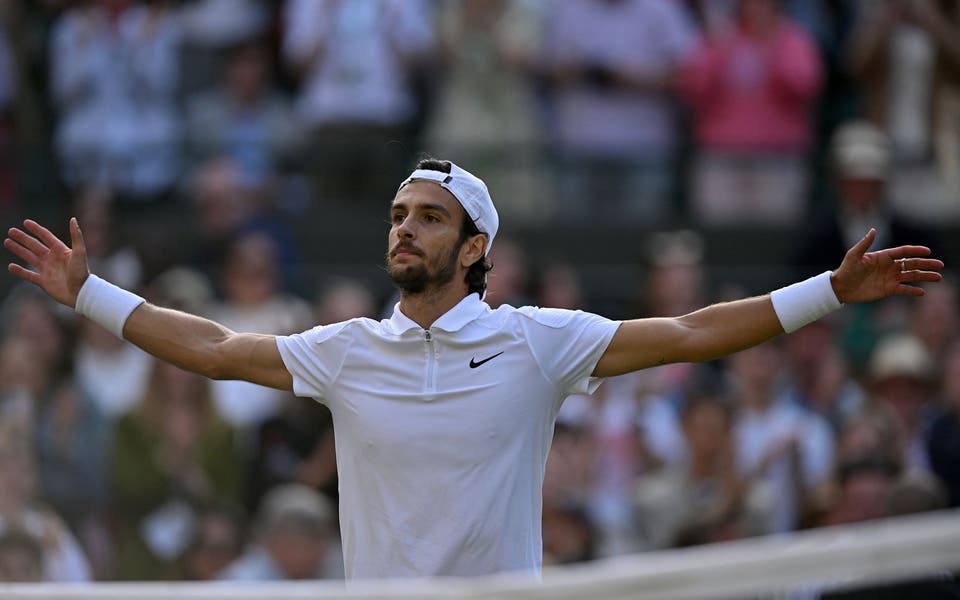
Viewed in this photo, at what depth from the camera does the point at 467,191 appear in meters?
6.43

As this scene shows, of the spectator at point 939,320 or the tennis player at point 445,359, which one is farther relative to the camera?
the spectator at point 939,320

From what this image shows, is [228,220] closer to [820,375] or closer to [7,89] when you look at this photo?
[7,89]

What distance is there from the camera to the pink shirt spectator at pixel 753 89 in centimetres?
1240

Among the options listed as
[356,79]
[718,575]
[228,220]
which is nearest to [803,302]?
[718,575]

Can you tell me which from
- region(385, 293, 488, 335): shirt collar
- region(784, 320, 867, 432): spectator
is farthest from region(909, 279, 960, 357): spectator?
region(385, 293, 488, 335): shirt collar

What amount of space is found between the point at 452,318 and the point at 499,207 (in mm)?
6331

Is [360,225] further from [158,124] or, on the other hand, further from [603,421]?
[603,421]

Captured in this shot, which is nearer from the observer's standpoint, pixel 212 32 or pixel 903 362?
pixel 903 362

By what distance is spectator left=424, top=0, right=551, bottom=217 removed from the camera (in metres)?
12.4

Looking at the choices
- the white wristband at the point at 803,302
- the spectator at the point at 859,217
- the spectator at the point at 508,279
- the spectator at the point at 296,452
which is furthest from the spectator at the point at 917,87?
the white wristband at the point at 803,302

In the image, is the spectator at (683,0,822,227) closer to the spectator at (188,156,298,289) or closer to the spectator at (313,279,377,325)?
the spectator at (313,279,377,325)

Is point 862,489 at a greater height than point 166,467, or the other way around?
point 166,467

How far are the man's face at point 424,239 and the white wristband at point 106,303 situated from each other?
0.88 meters

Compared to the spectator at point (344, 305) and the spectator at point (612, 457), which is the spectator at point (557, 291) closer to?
the spectator at point (612, 457)
